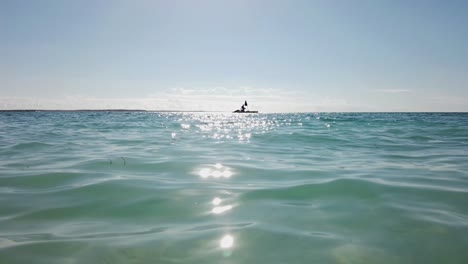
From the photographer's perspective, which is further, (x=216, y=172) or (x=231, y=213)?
(x=216, y=172)

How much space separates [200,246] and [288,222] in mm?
1030

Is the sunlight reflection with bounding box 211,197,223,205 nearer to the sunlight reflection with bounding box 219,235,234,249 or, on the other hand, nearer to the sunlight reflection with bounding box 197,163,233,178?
the sunlight reflection with bounding box 219,235,234,249

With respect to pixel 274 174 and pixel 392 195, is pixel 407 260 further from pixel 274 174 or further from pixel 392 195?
pixel 274 174

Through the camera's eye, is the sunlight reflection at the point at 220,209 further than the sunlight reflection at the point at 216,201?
No

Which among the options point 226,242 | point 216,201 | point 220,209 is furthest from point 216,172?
point 226,242

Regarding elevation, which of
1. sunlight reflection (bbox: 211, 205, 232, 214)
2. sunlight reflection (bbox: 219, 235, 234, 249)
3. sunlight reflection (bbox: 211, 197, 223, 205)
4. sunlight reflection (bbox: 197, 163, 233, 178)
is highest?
sunlight reflection (bbox: 197, 163, 233, 178)

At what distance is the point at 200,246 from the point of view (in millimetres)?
2551

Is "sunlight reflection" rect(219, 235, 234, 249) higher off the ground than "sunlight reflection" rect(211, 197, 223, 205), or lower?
lower

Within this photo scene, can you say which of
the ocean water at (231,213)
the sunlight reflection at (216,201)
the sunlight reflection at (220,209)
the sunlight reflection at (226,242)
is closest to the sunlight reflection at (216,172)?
the ocean water at (231,213)

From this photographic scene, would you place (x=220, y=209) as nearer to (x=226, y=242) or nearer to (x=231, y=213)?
(x=231, y=213)

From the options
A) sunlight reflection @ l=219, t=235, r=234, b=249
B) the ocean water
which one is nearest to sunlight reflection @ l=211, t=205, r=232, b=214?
the ocean water

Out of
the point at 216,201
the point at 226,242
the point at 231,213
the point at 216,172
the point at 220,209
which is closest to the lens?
the point at 226,242

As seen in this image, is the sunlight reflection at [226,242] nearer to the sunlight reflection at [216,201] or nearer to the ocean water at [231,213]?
the ocean water at [231,213]

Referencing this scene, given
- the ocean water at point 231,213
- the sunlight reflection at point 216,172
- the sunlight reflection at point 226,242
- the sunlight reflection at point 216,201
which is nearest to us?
the ocean water at point 231,213
